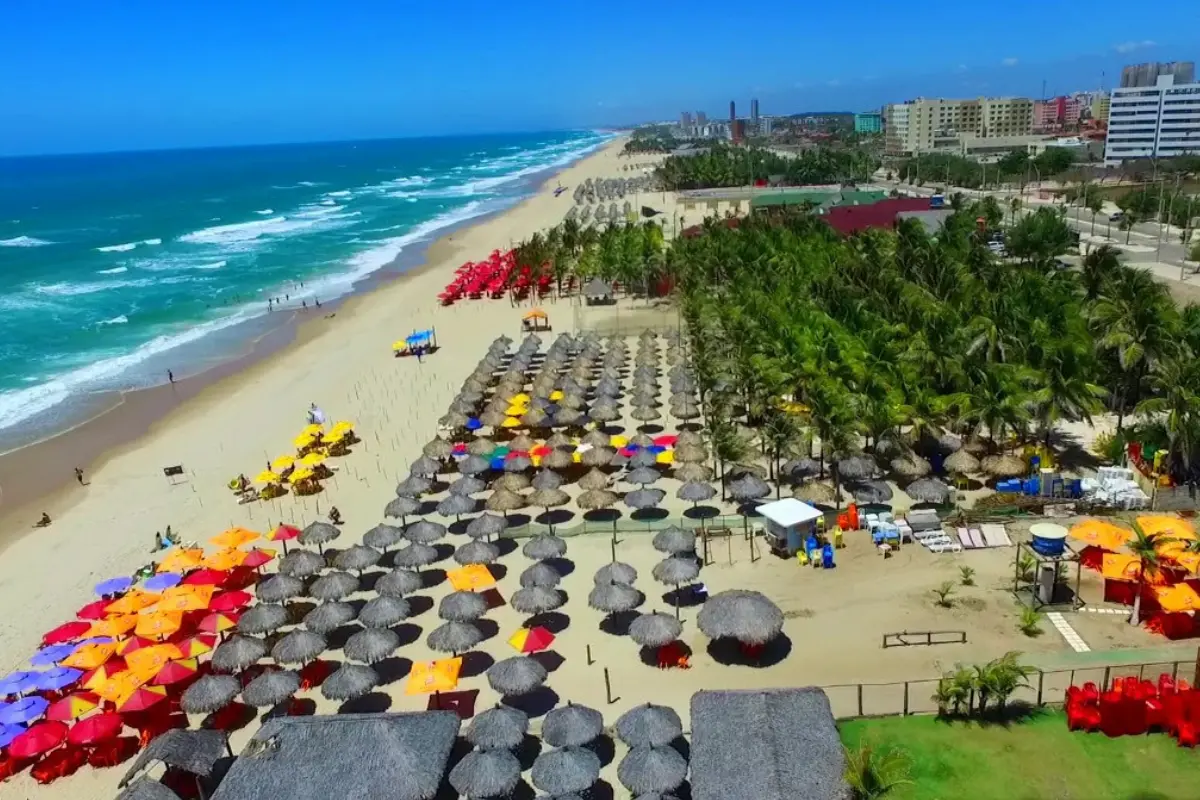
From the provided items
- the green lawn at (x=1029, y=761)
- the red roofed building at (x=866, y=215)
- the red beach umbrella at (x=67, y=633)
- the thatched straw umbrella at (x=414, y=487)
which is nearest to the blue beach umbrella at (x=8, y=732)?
the red beach umbrella at (x=67, y=633)

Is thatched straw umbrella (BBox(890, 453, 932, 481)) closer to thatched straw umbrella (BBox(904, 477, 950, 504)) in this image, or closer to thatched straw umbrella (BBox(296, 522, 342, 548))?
thatched straw umbrella (BBox(904, 477, 950, 504))

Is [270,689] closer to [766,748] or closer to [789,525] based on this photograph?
[766,748]

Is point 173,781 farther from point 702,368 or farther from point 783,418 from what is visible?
point 702,368

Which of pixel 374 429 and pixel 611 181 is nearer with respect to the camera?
pixel 374 429

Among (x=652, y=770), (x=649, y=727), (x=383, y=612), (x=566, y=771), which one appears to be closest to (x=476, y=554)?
(x=383, y=612)

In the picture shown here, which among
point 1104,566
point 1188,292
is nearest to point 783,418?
point 1104,566

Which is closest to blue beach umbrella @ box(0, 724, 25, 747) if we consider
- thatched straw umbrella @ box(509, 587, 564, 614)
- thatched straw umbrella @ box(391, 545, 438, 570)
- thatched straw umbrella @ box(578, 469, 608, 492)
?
thatched straw umbrella @ box(391, 545, 438, 570)
